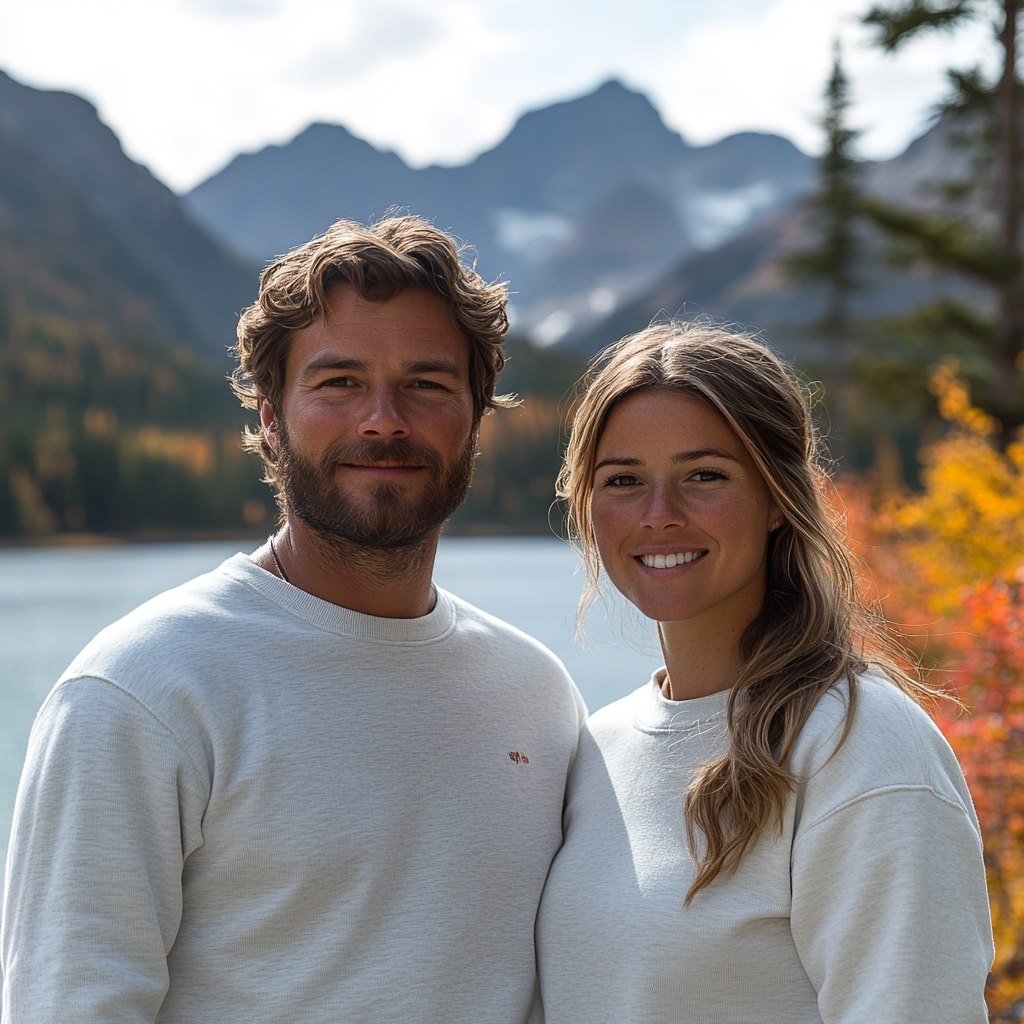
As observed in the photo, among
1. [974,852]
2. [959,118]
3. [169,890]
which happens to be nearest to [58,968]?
[169,890]

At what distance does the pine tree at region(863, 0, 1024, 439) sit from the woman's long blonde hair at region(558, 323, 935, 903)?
15.7 metres

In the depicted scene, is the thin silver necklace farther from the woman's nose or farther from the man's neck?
the woman's nose

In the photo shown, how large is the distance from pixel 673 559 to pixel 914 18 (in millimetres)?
16988

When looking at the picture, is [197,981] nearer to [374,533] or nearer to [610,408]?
[374,533]

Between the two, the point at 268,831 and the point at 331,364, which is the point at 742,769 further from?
the point at 331,364

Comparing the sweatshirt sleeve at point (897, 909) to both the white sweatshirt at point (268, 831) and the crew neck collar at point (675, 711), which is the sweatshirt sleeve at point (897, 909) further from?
the white sweatshirt at point (268, 831)

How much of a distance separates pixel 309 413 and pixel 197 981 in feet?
4.42

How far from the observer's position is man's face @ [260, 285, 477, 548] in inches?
107

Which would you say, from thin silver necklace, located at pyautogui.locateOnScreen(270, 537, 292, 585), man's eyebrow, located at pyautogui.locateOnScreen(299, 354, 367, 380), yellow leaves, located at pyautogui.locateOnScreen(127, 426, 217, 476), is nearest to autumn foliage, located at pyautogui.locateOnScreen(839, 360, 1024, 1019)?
man's eyebrow, located at pyautogui.locateOnScreen(299, 354, 367, 380)

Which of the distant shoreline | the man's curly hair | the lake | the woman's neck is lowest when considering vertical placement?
the distant shoreline

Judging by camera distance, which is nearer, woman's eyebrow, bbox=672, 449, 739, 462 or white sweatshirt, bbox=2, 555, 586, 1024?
white sweatshirt, bbox=2, 555, 586, 1024

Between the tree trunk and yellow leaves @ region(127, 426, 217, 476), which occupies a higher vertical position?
the tree trunk

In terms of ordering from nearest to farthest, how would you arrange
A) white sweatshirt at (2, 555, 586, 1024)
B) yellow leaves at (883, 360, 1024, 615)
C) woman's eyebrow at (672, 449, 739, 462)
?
white sweatshirt at (2, 555, 586, 1024), woman's eyebrow at (672, 449, 739, 462), yellow leaves at (883, 360, 1024, 615)

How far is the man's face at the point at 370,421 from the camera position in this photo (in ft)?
8.93
